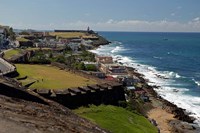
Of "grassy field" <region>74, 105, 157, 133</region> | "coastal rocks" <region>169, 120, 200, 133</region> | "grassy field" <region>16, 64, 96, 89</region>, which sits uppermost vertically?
"grassy field" <region>16, 64, 96, 89</region>

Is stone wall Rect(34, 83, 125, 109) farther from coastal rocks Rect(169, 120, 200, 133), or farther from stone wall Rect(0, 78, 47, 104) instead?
stone wall Rect(0, 78, 47, 104)

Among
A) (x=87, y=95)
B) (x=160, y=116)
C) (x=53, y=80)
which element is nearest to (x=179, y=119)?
(x=160, y=116)

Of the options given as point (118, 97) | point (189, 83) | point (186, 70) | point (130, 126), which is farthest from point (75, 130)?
point (186, 70)

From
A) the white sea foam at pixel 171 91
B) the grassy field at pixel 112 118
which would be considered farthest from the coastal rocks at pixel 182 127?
the grassy field at pixel 112 118

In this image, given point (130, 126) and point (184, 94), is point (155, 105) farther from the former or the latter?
point (130, 126)

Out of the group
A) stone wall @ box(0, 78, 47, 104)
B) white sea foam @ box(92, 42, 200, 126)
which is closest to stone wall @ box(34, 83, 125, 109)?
stone wall @ box(0, 78, 47, 104)

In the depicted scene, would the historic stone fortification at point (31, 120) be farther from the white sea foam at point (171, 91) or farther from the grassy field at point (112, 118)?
the white sea foam at point (171, 91)
